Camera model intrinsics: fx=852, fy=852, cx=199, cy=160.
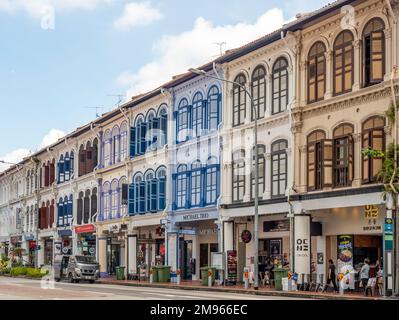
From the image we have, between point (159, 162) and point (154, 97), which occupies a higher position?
point (154, 97)

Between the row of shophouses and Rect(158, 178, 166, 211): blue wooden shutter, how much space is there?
8cm

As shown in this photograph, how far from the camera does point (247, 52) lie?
4384 centimetres

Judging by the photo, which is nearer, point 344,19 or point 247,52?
point 344,19

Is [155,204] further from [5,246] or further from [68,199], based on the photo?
[5,246]

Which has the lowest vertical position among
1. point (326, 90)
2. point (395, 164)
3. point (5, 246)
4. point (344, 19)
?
point (5, 246)

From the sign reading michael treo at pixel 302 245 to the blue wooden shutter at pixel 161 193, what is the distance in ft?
50.6

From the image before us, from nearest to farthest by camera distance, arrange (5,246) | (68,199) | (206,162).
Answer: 1. (206,162)
2. (68,199)
3. (5,246)

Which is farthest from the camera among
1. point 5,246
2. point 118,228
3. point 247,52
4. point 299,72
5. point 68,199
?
point 5,246

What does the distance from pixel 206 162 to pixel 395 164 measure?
58.2 feet

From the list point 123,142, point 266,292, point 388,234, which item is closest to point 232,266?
point 266,292

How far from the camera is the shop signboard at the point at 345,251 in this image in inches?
1487

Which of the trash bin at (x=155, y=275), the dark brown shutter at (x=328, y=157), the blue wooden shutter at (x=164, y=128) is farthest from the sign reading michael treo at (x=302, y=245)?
the blue wooden shutter at (x=164, y=128)

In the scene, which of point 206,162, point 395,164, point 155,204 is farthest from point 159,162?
point 395,164

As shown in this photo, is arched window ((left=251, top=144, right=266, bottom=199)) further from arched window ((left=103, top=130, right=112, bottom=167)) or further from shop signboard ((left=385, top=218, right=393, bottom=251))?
arched window ((left=103, top=130, right=112, bottom=167))
